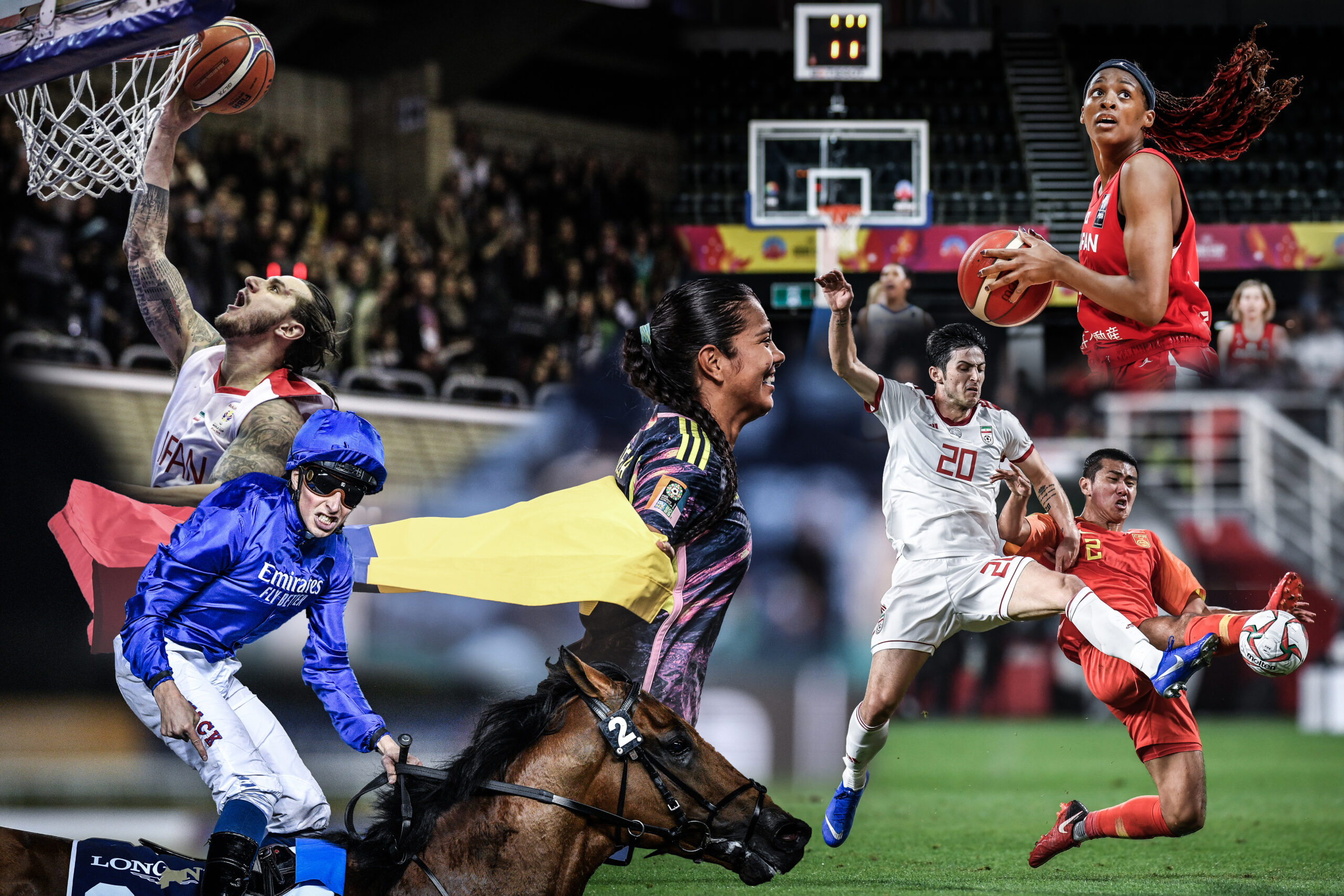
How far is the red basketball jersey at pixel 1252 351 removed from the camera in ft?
17.4

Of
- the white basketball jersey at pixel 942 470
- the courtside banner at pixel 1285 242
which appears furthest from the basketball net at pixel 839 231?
the courtside banner at pixel 1285 242

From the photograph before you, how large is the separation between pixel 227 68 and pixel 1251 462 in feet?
15.9

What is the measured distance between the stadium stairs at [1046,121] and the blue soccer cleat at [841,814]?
15.6 ft

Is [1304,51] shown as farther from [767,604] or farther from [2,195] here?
[2,195]

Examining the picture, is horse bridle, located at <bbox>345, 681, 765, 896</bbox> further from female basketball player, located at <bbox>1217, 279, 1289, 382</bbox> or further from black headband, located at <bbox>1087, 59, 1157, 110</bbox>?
female basketball player, located at <bbox>1217, 279, 1289, 382</bbox>

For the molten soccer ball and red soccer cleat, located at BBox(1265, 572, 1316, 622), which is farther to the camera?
red soccer cleat, located at BBox(1265, 572, 1316, 622)

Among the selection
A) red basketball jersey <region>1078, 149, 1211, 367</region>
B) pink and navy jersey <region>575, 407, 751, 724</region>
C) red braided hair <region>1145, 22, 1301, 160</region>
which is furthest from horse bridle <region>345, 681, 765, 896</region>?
red braided hair <region>1145, 22, 1301, 160</region>

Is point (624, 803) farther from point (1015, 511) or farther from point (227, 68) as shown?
point (227, 68)

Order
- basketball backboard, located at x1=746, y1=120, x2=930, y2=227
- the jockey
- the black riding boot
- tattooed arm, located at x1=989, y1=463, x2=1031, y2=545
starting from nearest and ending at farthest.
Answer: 1. the black riding boot
2. the jockey
3. tattooed arm, located at x1=989, y1=463, x2=1031, y2=545
4. basketball backboard, located at x1=746, y1=120, x2=930, y2=227

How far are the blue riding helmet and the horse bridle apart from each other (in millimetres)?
948

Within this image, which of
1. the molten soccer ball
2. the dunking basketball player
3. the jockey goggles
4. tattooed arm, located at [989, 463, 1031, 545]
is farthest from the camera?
the dunking basketball player

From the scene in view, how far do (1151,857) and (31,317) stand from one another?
24.4 feet

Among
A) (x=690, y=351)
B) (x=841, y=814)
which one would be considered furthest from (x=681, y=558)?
(x=841, y=814)

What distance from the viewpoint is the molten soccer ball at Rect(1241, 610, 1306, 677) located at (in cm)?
401
